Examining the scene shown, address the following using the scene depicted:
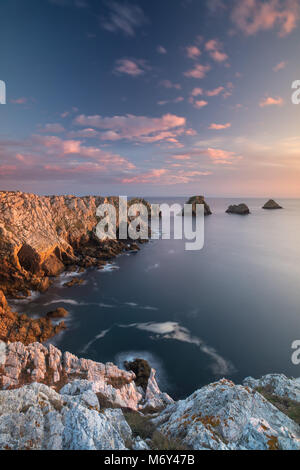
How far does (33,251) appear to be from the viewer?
29.6 meters

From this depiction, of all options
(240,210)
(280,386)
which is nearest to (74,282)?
(280,386)

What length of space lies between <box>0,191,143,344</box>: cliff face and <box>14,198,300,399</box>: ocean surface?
8.31 feet

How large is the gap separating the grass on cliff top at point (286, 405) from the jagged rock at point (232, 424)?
4.76 feet

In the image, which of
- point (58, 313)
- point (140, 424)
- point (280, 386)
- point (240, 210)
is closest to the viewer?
point (140, 424)

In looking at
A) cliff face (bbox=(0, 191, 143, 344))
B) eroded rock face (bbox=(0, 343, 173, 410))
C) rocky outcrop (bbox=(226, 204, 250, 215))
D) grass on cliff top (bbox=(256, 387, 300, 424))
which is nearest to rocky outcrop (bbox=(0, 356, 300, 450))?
grass on cliff top (bbox=(256, 387, 300, 424))

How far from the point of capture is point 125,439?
5.34 m

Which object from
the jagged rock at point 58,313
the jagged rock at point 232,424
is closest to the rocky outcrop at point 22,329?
the jagged rock at point 58,313

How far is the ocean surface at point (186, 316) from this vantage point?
54.0 ft

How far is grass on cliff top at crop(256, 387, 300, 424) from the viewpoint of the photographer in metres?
7.16

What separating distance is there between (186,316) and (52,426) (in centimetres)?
1951

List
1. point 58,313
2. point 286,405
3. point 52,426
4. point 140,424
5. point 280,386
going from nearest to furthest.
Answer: point 52,426 → point 140,424 → point 286,405 → point 280,386 → point 58,313

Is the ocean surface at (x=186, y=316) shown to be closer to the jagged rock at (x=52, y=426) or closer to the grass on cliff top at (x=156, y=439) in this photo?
the grass on cliff top at (x=156, y=439)

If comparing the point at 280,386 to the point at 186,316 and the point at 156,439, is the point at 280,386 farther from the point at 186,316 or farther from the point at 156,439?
the point at 186,316
